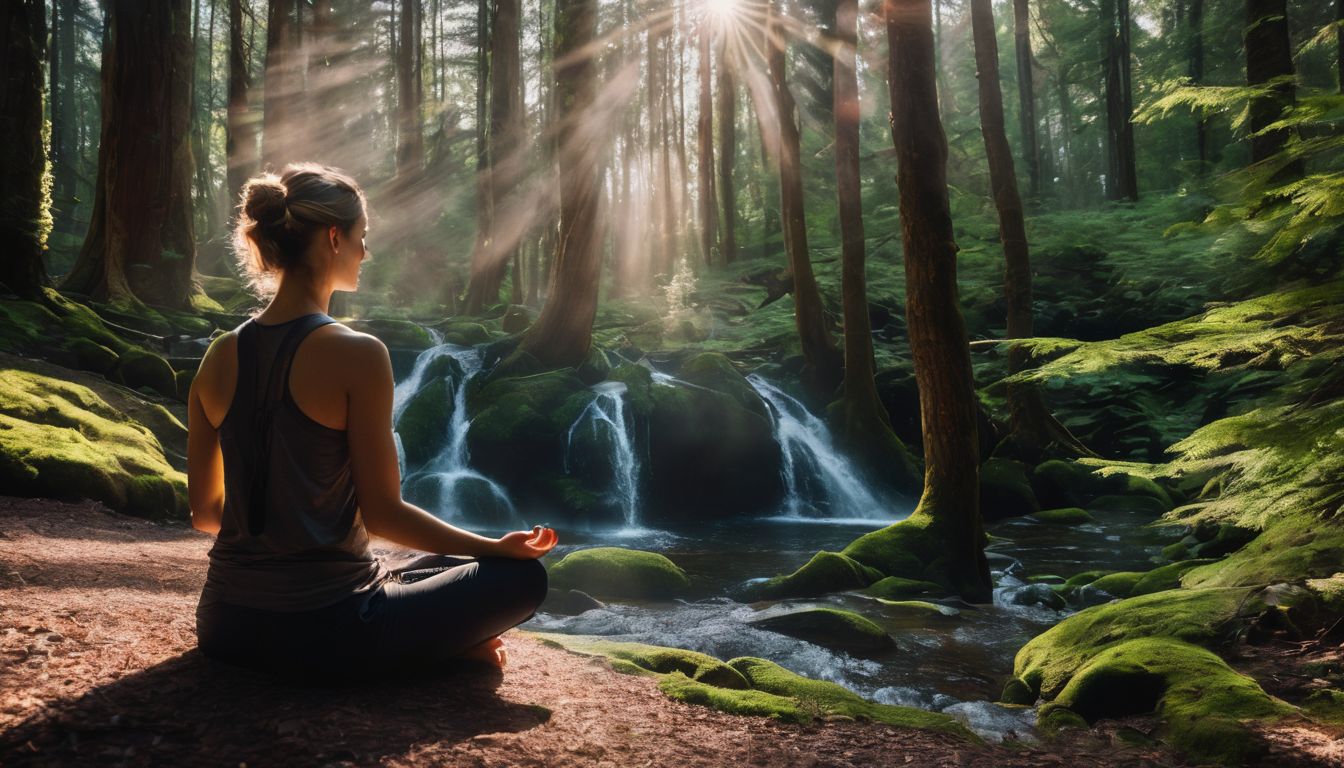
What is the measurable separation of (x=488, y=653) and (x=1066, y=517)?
13.6 m

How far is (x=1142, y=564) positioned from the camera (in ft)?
36.2

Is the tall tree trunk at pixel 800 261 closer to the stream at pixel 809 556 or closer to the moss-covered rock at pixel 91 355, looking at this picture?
the stream at pixel 809 556

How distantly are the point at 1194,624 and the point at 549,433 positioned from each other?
1183 centimetres

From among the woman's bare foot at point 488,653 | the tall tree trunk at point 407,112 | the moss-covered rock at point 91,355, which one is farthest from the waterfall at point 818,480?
the tall tree trunk at point 407,112

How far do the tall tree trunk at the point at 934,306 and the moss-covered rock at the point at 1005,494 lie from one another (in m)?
6.95

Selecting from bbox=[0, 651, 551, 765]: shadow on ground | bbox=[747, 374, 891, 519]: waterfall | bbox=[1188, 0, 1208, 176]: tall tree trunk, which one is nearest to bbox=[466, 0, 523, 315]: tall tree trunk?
bbox=[747, 374, 891, 519]: waterfall

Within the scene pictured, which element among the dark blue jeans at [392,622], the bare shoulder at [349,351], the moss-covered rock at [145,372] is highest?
the moss-covered rock at [145,372]

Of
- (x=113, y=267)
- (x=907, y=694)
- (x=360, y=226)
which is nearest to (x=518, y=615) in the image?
(x=360, y=226)

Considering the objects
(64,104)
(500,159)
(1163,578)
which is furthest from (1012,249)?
(64,104)

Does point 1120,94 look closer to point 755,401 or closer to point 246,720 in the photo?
point 755,401

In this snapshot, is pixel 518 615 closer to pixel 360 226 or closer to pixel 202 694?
pixel 202 694

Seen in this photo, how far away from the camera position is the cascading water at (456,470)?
14.9 m

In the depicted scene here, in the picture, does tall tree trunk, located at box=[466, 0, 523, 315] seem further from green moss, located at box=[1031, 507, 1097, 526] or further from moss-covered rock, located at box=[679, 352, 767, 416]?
green moss, located at box=[1031, 507, 1097, 526]

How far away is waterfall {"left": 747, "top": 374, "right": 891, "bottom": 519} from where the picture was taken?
17.1m
